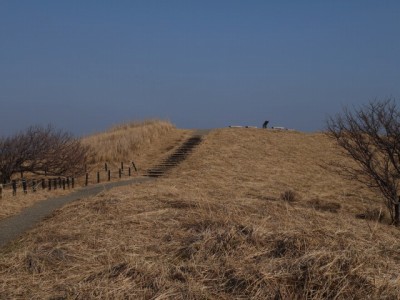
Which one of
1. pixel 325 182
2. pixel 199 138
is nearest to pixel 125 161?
pixel 199 138

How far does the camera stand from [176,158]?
961 inches

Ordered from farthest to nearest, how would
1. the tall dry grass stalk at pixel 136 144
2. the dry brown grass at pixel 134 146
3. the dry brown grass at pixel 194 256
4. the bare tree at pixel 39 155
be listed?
the tall dry grass stalk at pixel 136 144 < the dry brown grass at pixel 134 146 < the bare tree at pixel 39 155 < the dry brown grass at pixel 194 256

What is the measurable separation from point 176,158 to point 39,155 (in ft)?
25.3

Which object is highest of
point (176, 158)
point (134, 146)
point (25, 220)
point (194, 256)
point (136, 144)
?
point (136, 144)

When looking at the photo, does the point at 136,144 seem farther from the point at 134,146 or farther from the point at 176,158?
the point at 176,158

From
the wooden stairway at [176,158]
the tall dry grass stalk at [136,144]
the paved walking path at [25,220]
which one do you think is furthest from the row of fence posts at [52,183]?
the tall dry grass stalk at [136,144]

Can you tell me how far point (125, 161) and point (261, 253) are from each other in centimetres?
2036

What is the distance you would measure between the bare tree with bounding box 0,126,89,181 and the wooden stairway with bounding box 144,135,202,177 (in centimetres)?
337

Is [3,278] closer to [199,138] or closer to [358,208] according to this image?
[358,208]

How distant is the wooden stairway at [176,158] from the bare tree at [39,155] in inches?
133

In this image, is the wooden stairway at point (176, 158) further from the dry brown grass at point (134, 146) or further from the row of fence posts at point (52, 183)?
the row of fence posts at point (52, 183)

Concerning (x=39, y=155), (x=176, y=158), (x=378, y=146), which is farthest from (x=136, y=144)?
(x=378, y=146)

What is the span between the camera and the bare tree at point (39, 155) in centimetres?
1811

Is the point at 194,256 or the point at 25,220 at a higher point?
the point at 194,256
